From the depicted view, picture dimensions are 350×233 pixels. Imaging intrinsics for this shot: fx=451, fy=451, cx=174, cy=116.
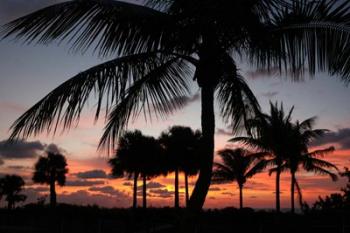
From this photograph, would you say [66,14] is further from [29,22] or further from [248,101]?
[248,101]

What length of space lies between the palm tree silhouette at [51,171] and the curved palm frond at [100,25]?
47670 millimetres

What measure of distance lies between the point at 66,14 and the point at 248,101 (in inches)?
166

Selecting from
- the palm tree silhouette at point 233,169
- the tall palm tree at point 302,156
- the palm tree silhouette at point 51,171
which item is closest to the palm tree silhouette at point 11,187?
the palm tree silhouette at point 51,171

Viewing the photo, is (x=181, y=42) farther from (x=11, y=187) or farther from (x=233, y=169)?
(x=11, y=187)

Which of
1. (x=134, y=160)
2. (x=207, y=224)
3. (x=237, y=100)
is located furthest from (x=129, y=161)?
(x=237, y=100)

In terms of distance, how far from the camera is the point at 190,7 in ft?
22.9

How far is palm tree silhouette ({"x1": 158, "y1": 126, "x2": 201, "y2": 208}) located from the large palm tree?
4066cm

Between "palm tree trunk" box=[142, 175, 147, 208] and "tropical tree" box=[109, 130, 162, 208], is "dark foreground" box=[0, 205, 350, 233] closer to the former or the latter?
"palm tree trunk" box=[142, 175, 147, 208]

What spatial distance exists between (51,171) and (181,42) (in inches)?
1915

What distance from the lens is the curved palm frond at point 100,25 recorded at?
6.54 m

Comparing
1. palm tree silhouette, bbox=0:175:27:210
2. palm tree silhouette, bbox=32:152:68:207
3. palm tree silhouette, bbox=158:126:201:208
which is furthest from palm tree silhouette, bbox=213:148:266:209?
palm tree silhouette, bbox=0:175:27:210

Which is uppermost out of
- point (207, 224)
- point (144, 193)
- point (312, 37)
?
point (312, 37)

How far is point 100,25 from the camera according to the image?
278 inches

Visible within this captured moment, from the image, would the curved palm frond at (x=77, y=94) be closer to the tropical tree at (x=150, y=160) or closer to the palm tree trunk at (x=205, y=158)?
the palm tree trunk at (x=205, y=158)
